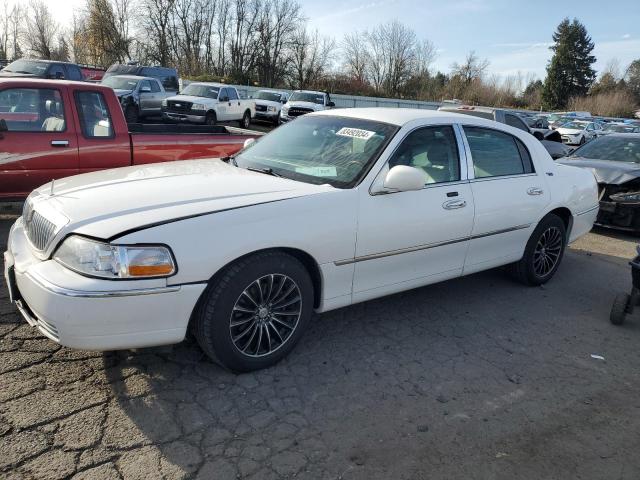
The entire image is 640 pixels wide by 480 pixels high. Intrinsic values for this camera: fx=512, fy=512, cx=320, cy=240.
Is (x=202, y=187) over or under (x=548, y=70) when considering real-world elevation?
under

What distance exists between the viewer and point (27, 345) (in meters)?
3.34

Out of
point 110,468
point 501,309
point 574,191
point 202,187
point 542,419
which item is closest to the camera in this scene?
point 110,468

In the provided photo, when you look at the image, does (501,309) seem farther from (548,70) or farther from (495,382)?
(548,70)

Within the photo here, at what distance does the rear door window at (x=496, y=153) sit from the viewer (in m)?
4.39

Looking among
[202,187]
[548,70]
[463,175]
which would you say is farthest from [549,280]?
[548,70]

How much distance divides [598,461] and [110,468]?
2458 mm

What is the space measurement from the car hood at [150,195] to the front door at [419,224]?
47cm

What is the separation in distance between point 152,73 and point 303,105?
22.9 ft

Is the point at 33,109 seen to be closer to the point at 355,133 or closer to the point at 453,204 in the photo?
the point at 355,133

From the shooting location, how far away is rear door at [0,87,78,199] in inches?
219

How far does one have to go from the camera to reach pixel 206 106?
18.1 metres

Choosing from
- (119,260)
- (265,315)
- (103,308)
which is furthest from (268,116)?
(103,308)

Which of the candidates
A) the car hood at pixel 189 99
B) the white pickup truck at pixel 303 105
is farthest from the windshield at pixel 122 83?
the white pickup truck at pixel 303 105

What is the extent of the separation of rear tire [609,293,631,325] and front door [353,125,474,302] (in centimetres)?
143
